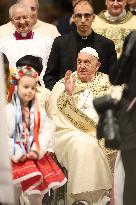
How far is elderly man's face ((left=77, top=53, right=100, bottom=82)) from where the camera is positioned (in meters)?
5.98

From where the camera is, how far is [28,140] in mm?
5242

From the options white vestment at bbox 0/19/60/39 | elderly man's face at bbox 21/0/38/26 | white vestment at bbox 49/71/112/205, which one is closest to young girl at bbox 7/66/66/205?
white vestment at bbox 49/71/112/205

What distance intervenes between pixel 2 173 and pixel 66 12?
3.81 metres

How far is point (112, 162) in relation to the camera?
601 cm

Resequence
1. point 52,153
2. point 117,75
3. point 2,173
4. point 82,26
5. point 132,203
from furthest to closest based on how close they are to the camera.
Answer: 1. point 82,26
2. point 52,153
3. point 132,203
4. point 117,75
5. point 2,173

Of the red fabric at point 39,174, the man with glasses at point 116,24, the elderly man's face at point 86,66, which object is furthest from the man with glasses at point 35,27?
the red fabric at point 39,174

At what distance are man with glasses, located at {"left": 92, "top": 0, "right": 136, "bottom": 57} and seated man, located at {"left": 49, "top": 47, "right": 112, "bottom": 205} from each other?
103cm

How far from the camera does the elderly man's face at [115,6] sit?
695 centimetres

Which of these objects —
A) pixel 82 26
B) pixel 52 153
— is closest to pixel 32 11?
pixel 82 26

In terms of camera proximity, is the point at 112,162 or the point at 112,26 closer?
the point at 112,162

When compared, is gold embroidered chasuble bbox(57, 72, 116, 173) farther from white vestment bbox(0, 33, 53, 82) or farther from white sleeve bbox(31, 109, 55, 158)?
white vestment bbox(0, 33, 53, 82)

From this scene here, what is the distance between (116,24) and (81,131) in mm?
1643

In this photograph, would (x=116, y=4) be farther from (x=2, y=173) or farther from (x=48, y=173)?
(x=2, y=173)

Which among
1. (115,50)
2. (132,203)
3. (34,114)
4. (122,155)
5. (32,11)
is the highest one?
(32,11)
